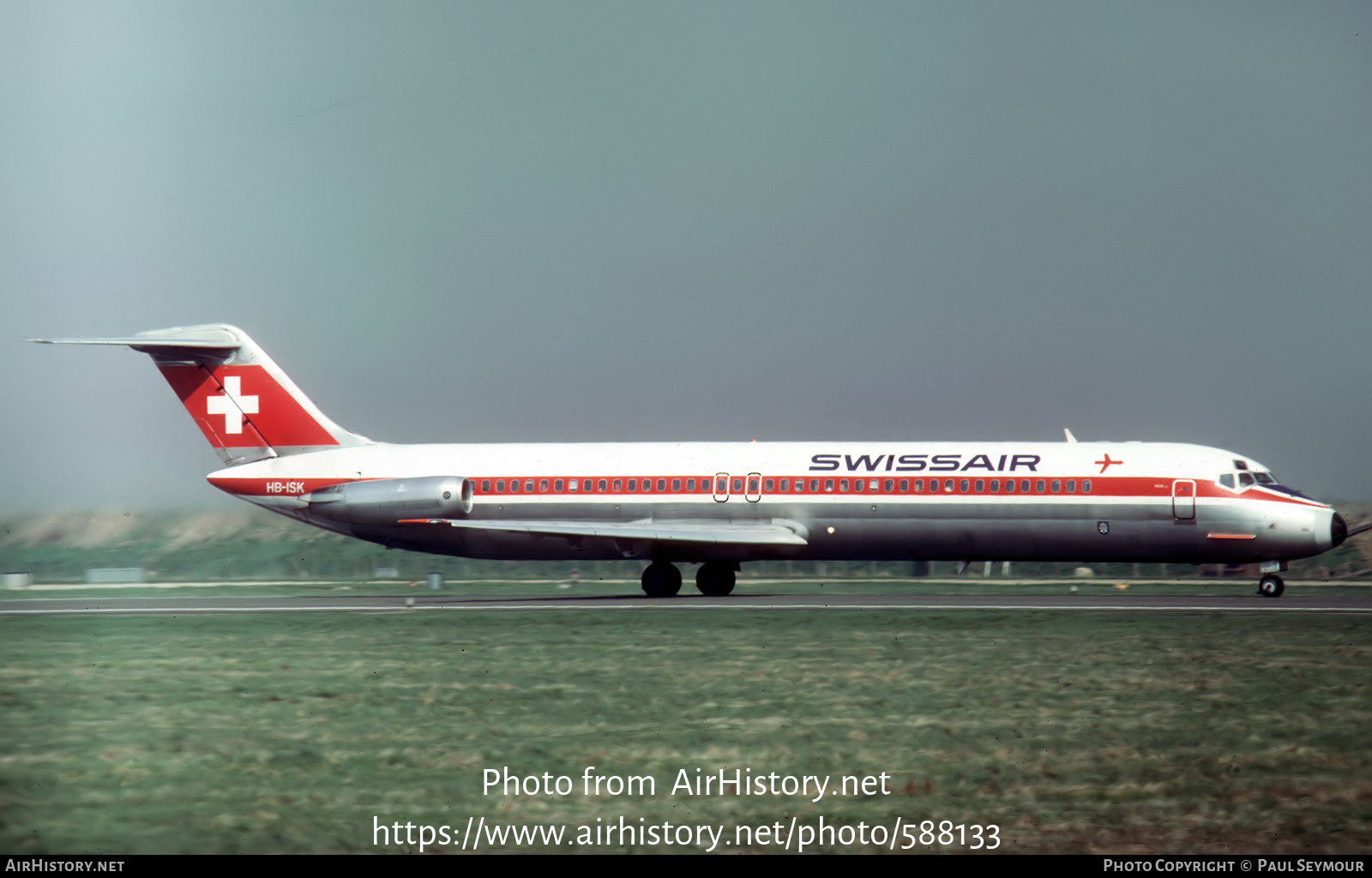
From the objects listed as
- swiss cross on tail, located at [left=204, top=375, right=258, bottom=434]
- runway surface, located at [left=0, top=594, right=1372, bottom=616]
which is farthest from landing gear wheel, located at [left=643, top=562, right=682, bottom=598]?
swiss cross on tail, located at [left=204, top=375, right=258, bottom=434]

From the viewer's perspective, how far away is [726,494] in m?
37.2

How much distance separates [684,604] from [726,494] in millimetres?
5124

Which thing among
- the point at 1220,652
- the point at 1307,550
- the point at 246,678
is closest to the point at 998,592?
the point at 1307,550

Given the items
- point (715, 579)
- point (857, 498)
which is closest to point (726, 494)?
point (715, 579)

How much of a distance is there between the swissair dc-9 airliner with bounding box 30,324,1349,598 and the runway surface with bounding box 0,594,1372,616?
1.59 metres

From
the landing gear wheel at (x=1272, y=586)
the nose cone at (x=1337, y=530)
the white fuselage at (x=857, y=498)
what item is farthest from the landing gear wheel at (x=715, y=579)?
the nose cone at (x=1337, y=530)

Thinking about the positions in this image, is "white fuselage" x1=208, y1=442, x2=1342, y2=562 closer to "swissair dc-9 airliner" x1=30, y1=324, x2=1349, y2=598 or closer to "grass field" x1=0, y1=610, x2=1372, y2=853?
"swissair dc-9 airliner" x1=30, y1=324, x2=1349, y2=598

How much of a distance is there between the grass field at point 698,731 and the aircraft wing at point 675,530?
1293 centimetres

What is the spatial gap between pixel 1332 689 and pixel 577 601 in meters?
20.8

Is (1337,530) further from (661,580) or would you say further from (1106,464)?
(661,580)

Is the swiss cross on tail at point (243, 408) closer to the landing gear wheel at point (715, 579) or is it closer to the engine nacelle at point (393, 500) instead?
the engine nacelle at point (393, 500)

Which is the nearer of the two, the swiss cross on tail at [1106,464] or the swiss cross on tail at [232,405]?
the swiss cross on tail at [1106,464]

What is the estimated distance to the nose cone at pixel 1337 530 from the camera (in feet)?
109

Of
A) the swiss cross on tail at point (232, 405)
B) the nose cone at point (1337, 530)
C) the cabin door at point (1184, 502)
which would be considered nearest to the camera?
the nose cone at point (1337, 530)
